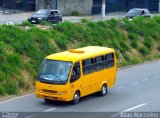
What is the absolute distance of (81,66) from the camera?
26516mm

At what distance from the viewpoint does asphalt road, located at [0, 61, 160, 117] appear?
25.3 metres

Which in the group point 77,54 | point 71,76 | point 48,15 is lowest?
point 71,76

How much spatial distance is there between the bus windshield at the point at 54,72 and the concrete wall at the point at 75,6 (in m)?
39.5

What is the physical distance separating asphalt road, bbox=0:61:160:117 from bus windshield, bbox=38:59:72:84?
4.05ft

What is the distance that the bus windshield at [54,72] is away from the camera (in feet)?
84.3

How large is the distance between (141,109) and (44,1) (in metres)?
41.3

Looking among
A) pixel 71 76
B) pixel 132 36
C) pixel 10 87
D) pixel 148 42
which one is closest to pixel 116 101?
pixel 71 76

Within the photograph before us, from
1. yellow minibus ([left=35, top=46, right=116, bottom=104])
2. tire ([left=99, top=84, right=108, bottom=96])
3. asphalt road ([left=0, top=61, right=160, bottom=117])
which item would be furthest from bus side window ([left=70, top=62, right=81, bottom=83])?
tire ([left=99, top=84, right=108, bottom=96])

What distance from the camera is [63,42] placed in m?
35.4

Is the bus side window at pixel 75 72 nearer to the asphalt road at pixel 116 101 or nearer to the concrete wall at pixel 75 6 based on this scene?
the asphalt road at pixel 116 101

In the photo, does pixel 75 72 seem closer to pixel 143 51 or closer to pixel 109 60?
pixel 109 60

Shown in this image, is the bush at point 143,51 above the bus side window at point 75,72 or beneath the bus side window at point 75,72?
beneath

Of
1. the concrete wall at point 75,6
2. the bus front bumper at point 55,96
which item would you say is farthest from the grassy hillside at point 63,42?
the concrete wall at point 75,6

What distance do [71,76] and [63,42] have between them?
9.74 m
